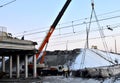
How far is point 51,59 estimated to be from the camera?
9788 cm

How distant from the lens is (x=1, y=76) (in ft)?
211

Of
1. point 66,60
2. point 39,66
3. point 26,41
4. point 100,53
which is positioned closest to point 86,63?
point 66,60

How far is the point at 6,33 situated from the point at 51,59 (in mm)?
41718

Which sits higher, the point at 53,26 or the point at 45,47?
the point at 53,26

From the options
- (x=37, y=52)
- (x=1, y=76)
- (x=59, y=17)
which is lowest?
(x=1, y=76)

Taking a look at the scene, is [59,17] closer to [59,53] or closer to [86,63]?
[86,63]

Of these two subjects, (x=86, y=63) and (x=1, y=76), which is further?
(x=86, y=63)

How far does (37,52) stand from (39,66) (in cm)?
351

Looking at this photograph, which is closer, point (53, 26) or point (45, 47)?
point (53, 26)

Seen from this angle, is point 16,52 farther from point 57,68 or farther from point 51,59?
point 51,59

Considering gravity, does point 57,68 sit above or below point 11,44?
below

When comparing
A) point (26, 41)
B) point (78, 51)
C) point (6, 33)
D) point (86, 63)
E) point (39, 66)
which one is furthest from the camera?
point (78, 51)

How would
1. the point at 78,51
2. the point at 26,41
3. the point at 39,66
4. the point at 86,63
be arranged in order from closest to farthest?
1. the point at 26,41
2. the point at 39,66
3. the point at 86,63
4. the point at 78,51

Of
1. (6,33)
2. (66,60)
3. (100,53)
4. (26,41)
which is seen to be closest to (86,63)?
(66,60)
